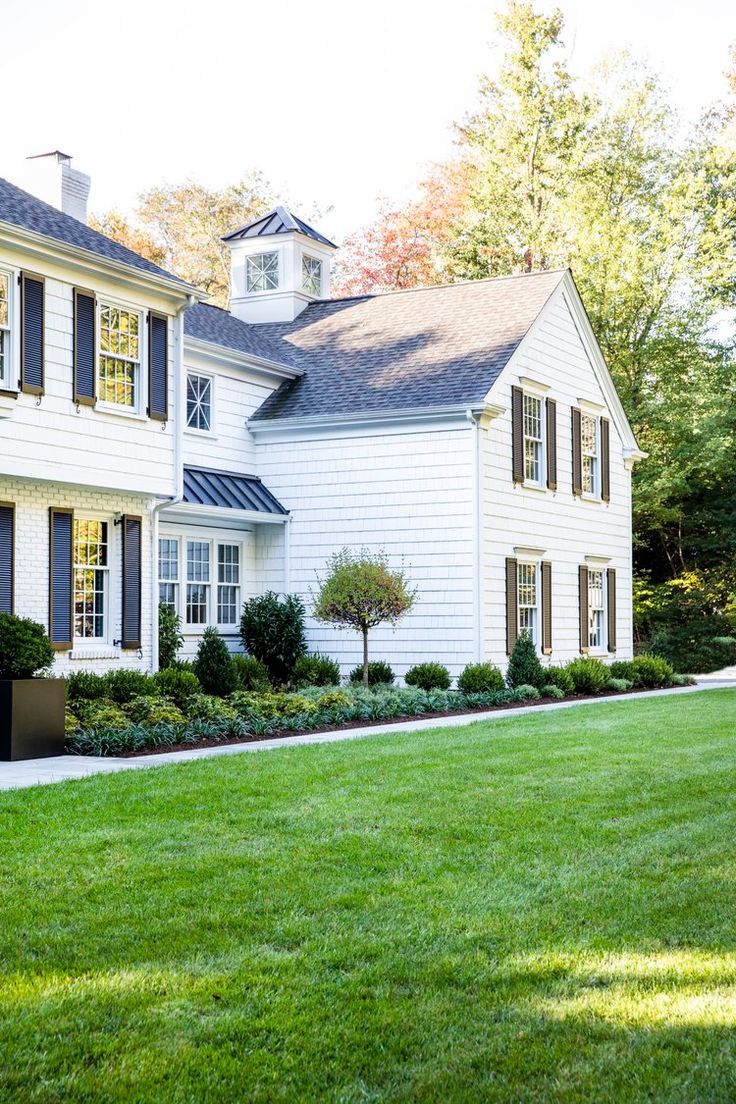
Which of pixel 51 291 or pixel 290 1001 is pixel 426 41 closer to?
pixel 51 291

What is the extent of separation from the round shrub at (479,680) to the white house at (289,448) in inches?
31.1

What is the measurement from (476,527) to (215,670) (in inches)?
200

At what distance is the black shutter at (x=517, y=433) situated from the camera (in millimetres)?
22219

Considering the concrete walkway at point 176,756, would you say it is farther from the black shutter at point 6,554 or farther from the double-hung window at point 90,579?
the double-hung window at point 90,579

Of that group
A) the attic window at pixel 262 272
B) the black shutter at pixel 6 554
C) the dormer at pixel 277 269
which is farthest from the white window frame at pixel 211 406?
the attic window at pixel 262 272

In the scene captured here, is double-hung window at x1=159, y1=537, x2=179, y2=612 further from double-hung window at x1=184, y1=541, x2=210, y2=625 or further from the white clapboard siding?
the white clapboard siding

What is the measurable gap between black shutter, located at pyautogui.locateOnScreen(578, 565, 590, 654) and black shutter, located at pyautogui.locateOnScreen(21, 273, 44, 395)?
42.4 ft

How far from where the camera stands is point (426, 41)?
3472 centimetres

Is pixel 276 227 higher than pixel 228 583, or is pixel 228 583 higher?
pixel 276 227

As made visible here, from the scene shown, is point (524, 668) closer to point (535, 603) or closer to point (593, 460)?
point (535, 603)

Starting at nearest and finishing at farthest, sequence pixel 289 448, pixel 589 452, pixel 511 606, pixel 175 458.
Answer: pixel 175 458, pixel 511 606, pixel 289 448, pixel 589 452

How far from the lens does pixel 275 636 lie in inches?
843

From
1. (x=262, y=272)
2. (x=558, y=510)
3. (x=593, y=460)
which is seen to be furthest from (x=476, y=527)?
(x=262, y=272)

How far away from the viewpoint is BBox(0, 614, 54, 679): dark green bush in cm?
1202
